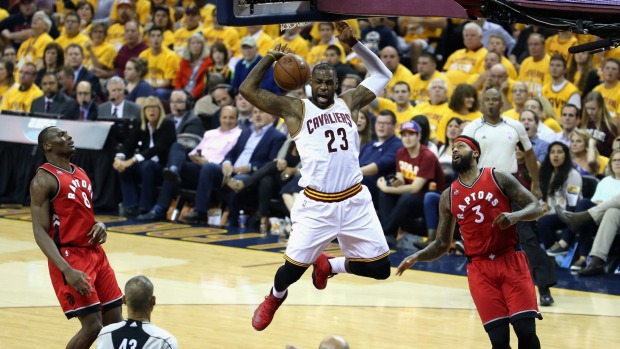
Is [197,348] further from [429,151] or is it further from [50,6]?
[50,6]

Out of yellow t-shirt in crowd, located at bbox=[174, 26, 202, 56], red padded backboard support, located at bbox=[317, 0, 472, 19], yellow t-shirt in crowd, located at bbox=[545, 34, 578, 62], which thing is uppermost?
red padded backboard support, located at bbox=[317, 0, 472, 19]

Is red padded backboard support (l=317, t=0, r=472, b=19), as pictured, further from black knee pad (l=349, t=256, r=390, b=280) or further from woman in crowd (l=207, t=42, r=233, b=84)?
woman in crowd (l=207, t=42, r=233, b=84)

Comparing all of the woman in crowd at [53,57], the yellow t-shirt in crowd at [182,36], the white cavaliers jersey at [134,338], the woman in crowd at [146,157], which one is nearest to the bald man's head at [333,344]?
the white cavaliers jersey at [134,338]

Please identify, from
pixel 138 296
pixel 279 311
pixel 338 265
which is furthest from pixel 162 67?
pixel 138 296

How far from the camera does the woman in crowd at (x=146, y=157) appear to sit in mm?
15633

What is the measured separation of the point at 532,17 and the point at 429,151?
7327mm

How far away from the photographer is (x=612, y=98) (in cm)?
1429

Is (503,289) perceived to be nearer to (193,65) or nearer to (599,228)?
(599,228)

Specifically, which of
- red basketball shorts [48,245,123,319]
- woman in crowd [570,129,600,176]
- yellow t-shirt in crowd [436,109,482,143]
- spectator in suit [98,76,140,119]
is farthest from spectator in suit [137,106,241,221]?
red basketball shorts [48,245,123,319]

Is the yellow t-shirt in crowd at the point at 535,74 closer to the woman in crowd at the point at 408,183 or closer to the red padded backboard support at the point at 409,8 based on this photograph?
the woman in crowd at the point at 408,183

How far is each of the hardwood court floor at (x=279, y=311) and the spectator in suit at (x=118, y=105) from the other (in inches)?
132

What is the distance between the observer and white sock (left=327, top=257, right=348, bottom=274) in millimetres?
8934

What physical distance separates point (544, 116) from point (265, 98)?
6214 mm

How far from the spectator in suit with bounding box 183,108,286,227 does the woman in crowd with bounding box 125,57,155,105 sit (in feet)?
7.94
